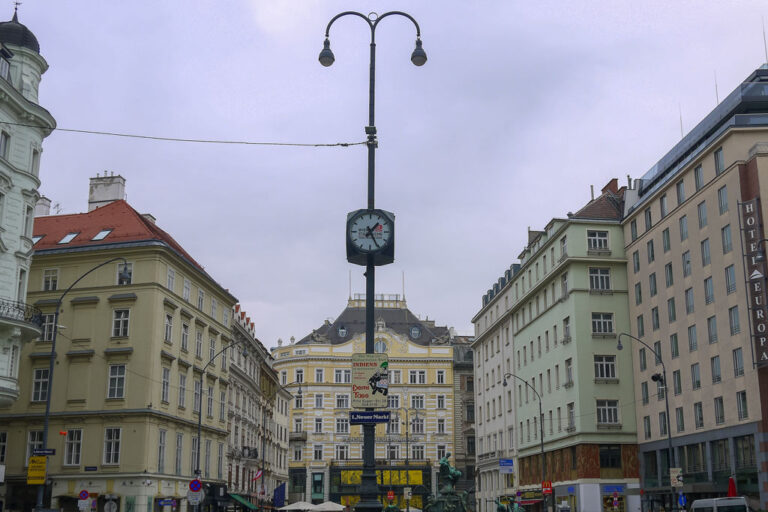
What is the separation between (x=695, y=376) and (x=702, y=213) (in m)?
9.61

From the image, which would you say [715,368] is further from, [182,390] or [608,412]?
[182,390]

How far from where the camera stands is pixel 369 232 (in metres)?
20.1

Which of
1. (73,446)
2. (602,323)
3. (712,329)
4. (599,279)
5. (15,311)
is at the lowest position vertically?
(73,446)

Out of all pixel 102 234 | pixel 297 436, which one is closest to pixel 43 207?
pixel 102 234

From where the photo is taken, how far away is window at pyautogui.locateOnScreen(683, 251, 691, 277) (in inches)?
2060

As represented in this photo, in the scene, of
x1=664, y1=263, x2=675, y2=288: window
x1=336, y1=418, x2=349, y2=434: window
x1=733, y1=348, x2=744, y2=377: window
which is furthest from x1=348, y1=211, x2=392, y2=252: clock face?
x1=336, y1=418, x2=349, y2=434: window

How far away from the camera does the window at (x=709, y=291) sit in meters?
49.3

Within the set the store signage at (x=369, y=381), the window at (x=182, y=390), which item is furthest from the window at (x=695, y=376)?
the store signage at (x=369, y=381)

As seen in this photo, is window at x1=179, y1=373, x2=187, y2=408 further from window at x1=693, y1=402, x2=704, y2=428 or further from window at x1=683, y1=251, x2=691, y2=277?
window at x1=683, y1=251, x2=691, y2=277

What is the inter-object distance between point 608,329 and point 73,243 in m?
36.4

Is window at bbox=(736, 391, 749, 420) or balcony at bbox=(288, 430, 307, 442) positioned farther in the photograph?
balcony at bbox=(288, 430, 307, 442)

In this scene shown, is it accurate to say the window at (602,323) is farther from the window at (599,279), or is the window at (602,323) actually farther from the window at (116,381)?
the window at (116,381)

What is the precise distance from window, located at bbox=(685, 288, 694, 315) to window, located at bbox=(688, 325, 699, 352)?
0.97m

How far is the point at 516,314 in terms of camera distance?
7912cm
